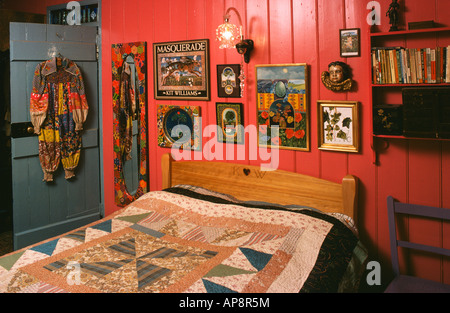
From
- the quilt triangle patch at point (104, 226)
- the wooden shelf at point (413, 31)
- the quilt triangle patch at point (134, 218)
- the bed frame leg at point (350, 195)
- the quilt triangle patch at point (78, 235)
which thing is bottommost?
the quilt triangle patch at point (78, 235)

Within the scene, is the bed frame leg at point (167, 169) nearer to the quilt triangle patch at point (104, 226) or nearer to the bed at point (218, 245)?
the bed at point (218, 245)

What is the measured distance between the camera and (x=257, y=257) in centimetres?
216

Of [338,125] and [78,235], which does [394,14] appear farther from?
[78,235]

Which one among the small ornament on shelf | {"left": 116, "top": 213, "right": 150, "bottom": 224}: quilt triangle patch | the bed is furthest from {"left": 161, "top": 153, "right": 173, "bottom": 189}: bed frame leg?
the small ornament on shelf

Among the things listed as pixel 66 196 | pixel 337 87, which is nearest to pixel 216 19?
pixel 337 87

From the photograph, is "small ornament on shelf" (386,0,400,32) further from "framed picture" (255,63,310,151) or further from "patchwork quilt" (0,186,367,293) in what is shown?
"patchwork quilt" (0,186,367,293)

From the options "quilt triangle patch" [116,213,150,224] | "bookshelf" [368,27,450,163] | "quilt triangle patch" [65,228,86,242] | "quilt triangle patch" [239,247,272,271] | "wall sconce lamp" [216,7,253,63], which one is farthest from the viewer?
"wall sconce lamp" [216,7,253,63]

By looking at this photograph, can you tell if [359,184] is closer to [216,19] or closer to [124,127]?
[216,19]

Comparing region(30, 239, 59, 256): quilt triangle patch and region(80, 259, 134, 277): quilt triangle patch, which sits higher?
region(30, 239, 59, 256): quilt triangle patch

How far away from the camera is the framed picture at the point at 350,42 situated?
8.32ft

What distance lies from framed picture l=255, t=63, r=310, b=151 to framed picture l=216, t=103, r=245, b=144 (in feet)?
0.52

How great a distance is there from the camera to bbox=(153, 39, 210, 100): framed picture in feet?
10.6

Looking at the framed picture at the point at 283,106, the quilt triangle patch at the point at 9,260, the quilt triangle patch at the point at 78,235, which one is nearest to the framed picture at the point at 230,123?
the framed picture at the point at 283,106

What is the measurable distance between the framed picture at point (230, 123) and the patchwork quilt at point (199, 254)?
53 centimetres
